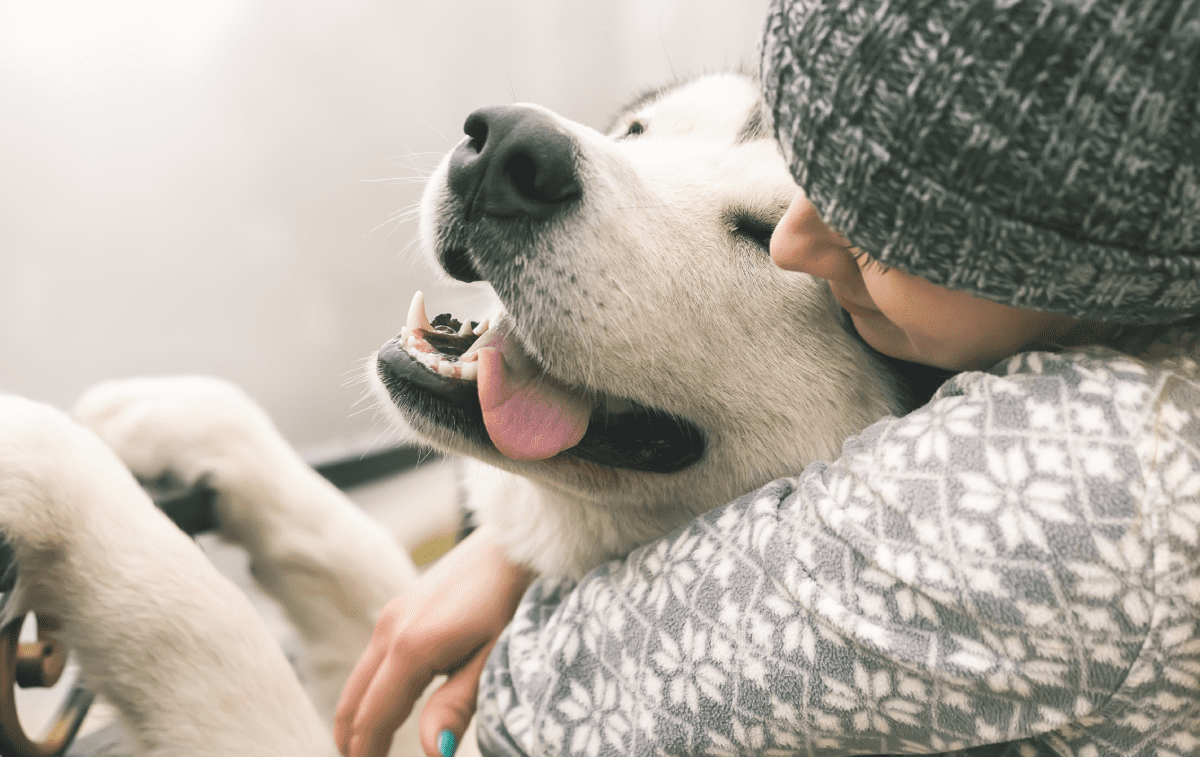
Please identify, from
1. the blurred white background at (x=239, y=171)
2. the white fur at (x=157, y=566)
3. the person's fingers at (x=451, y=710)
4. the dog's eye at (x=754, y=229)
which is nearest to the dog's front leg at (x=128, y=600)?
the white fur at (x=157, y=566)

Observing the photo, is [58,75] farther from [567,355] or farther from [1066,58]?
[1066,58]

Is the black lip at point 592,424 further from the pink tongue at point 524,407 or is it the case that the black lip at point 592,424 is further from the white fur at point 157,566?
the white fur at point 157,566

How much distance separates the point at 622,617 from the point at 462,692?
269 mm

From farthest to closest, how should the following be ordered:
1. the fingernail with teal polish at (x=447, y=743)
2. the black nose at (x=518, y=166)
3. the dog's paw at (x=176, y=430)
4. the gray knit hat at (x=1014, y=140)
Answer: the dog's paw at (x=176, y=430)
the fingernail with teal polish at (x=447, y=743)
the black nose at (x=518, y=166)
the gray knit hat at (x=1014, y=140)

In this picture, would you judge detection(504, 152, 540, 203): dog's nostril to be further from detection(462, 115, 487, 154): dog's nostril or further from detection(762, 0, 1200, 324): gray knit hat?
detection(762, 0, 1200, 324): gray knit hat

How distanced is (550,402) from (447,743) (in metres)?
0.33

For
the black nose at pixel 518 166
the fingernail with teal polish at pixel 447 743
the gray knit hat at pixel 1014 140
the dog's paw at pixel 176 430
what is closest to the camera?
the gray knit hat at pixel 1014 140

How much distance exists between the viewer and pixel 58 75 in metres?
0.94

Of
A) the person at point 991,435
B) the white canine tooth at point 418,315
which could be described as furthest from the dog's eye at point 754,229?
the white canine tooth at point 418,315

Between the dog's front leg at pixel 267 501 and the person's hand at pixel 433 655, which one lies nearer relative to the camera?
the person's hand at pixel 433 655

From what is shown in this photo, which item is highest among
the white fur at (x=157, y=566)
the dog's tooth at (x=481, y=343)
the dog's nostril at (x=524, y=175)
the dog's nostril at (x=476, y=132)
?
the dog's nostril at (x=476, y=132)

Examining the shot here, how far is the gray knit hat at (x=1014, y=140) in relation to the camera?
345 millimetres

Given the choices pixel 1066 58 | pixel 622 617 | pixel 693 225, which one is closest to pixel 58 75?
pixel 693 225

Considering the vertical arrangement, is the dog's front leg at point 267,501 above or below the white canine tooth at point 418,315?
below
